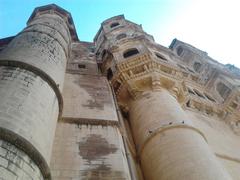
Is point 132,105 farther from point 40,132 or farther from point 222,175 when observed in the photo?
point 40,132

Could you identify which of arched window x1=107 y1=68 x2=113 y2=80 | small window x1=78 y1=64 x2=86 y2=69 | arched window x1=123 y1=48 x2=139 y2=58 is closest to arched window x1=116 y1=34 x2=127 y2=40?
arched window x1=123 y1=48 x2=139 y2=58

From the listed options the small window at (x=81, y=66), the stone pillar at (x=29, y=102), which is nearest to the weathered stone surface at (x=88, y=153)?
the stone pillar at (x=29, y=102)

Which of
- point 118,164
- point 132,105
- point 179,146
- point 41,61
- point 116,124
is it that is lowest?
point 118,164

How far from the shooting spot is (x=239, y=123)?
49.5 ft

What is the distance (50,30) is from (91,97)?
9.57 ft

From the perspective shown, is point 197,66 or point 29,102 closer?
point 29,102

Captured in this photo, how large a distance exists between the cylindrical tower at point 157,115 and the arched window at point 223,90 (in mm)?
3714

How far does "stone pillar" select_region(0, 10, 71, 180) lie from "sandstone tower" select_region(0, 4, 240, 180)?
0.02 meters

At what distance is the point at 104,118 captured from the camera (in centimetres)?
885

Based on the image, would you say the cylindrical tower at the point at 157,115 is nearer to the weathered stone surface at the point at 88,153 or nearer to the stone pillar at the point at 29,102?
the weathered stone surface at the point at 88,153

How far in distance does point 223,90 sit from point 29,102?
1288 centimetres

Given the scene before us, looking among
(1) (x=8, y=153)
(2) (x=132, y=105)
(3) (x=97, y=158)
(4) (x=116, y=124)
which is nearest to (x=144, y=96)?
(2) (x=132, y=105)

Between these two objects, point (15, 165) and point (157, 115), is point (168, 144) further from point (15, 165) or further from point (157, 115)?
point (15, 165)

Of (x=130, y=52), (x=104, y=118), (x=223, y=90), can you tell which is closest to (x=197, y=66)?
(x=223, y=90)
